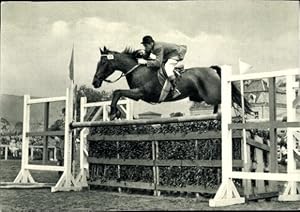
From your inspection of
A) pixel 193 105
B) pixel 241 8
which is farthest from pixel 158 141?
pixel 241 8

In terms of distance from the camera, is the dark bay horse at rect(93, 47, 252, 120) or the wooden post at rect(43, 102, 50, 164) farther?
the wooden post at rect(43, 102, 50, 164)

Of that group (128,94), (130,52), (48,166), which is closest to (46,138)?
(48,166)

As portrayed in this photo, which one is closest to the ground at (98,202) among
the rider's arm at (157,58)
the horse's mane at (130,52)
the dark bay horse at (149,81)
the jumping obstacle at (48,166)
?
the jumping obstacle at (48,166)

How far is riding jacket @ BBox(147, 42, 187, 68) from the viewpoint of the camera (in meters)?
3.46

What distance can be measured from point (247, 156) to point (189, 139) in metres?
0.46

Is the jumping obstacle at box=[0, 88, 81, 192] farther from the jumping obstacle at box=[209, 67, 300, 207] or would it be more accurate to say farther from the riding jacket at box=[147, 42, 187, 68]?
the jumping obstacle at box=[209, 67, 300, 207]

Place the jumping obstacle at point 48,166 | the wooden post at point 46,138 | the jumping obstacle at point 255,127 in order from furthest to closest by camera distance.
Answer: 1. the wooden post at point 46,138
2. the jumping obstacle at point 48,166
3. the jumping obstacle at point 255,127

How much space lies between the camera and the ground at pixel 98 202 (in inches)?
111

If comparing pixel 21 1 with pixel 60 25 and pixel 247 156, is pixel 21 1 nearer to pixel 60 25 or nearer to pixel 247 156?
pixel 60 25

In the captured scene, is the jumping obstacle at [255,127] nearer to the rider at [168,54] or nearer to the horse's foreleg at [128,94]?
the horse's foreleg at [128,94]

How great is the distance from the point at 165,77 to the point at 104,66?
597mm

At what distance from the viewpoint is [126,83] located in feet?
12.6

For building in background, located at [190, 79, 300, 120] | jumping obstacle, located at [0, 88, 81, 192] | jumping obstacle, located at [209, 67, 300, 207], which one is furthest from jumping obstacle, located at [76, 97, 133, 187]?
jumping obstacle, located at [209, 67, 300, 207]

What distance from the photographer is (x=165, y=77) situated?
138 inches
